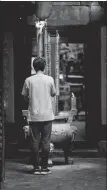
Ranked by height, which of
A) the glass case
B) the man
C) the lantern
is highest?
the lantern

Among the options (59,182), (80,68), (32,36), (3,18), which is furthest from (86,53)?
(80,68)

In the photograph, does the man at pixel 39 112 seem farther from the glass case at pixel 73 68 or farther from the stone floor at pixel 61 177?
the glass case at pixel 73 68

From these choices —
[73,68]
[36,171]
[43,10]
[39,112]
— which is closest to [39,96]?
[39,112]

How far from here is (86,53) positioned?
49.3 feet

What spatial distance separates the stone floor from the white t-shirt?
1264mm

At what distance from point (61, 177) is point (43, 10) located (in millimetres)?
4758

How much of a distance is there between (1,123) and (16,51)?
6.69 metres

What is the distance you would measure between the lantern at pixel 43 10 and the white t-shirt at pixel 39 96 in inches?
99.8

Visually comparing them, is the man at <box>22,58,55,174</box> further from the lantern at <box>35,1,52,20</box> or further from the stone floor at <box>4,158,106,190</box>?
the lantern at <box>35,1,52,20</box>

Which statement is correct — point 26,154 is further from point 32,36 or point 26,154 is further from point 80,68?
point 80,68

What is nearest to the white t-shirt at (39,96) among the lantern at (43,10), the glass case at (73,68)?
the lantern at (43,10)

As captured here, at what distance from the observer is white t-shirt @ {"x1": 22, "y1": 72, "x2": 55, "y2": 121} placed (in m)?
11.2

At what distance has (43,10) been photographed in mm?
13531

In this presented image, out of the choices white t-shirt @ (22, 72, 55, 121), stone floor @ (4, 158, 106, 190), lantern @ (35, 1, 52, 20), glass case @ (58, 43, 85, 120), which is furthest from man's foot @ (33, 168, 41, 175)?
glass case @ (58, 43, 85, 120)
